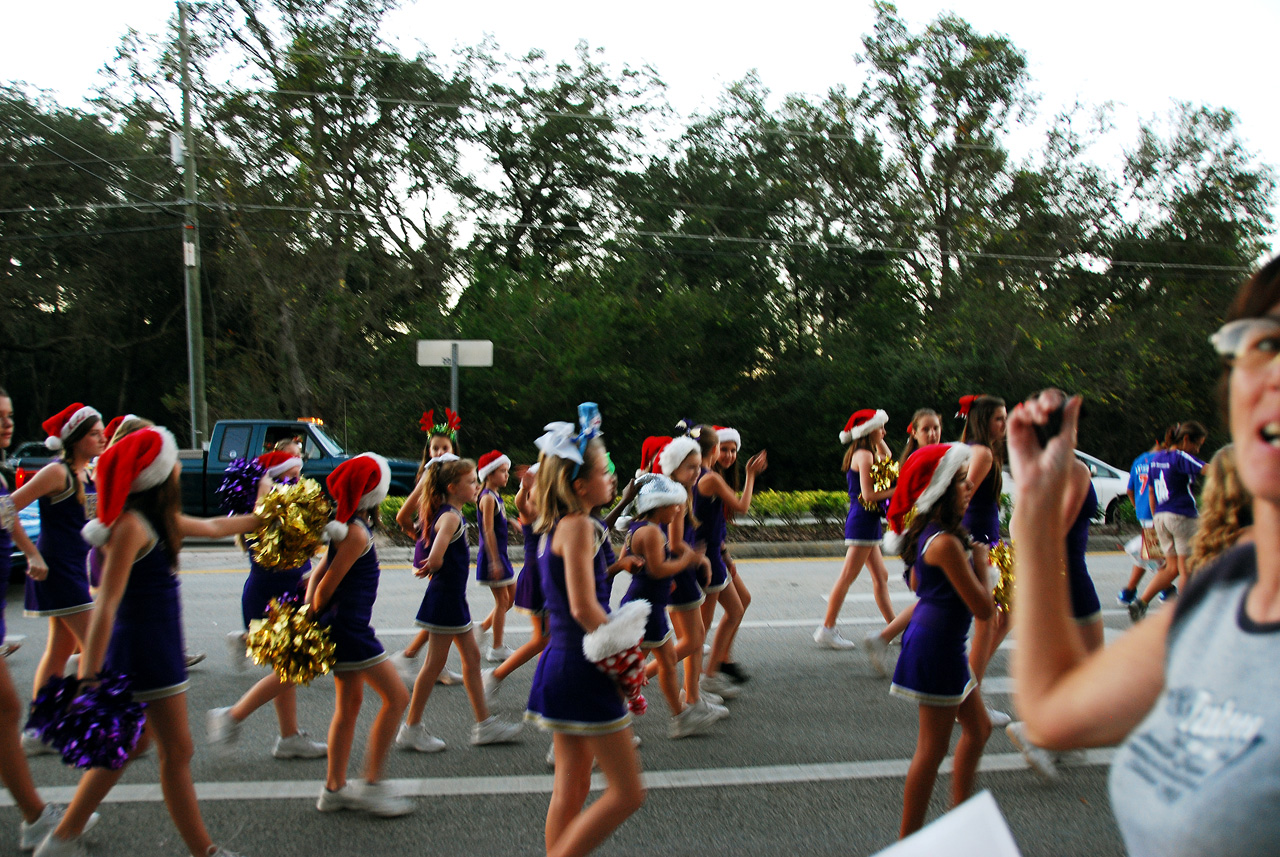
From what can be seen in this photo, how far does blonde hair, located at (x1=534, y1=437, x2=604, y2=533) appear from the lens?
360 centimetres

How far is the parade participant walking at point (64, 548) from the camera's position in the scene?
18.0 feet

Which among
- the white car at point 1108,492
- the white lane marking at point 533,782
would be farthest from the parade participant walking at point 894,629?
the white car at point 1108,492

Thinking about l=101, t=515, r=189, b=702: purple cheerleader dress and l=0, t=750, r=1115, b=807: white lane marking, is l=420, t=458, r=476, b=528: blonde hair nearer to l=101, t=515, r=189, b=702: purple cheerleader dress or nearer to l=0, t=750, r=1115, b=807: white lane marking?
l=0, t=750, r=1115, b=807: white lane marking

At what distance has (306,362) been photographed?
77.0 feet

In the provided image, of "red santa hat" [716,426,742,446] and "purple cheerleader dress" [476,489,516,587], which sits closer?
"purple cheerleader dress" [476,489,516,587]

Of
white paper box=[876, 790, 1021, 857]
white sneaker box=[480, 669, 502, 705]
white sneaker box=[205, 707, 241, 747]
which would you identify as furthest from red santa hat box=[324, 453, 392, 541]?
white paper box=[876, 790, 1021, 857]

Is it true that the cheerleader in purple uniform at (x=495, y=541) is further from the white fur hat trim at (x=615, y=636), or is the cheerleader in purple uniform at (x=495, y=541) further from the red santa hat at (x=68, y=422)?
the white fur hat trim at (x=615, y=636)

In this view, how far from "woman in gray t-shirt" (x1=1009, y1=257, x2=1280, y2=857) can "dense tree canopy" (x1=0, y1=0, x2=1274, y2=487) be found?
18.2 metres

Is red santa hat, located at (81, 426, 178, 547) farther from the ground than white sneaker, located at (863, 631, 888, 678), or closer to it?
farther from the ground

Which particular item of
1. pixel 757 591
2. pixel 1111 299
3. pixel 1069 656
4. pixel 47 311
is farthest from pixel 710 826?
pixel 47 311

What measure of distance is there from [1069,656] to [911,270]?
23303 millimetres

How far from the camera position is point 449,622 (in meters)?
5.12

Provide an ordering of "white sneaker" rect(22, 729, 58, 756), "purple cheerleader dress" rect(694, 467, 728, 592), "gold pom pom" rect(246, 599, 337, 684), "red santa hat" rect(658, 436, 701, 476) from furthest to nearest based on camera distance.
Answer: "purple cheerleader dress" rect(694, 467, 728, 592) < "red santa hat" rect(658, 436, 701, 476) < "white sneaker" rect(22, 729, 58, 756) < "gold pom pom" rect(246, 599, 337, 684)

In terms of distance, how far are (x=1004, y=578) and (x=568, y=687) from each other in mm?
2879
